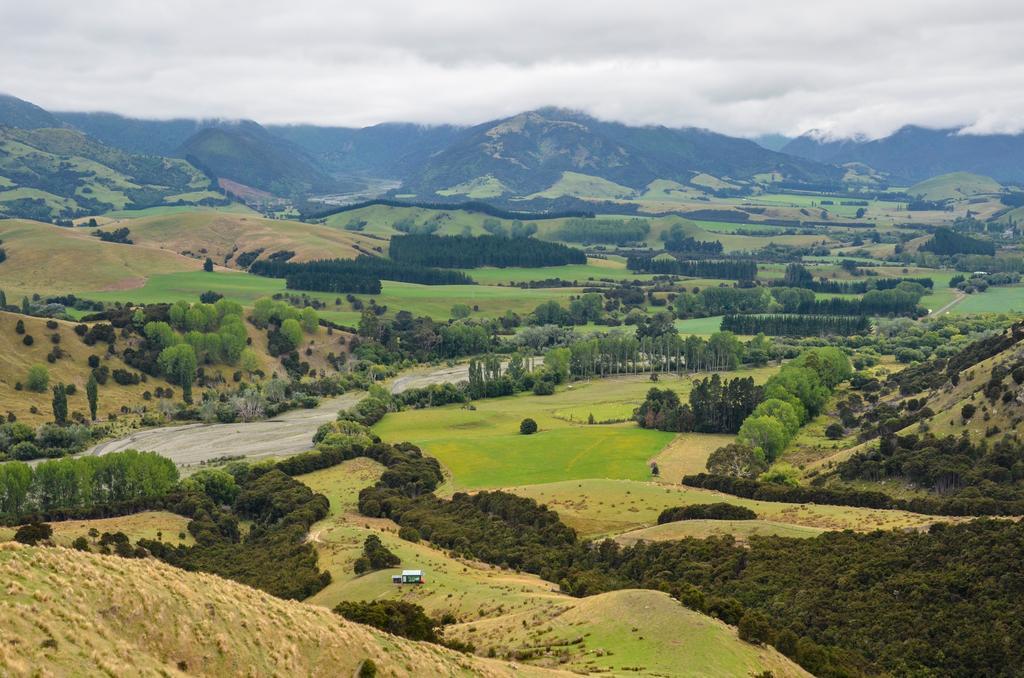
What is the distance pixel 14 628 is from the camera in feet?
135

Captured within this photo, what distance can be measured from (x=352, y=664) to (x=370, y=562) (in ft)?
140

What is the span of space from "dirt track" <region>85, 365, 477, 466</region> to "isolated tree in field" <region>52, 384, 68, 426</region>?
37.4 ft

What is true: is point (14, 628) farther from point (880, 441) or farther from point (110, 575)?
point (880, 441)

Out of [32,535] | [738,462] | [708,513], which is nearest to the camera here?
[32,535]

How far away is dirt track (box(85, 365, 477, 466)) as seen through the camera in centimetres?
15612

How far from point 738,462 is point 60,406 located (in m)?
109

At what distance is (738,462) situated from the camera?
139 meters

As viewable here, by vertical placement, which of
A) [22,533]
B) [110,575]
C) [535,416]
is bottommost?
[535,416]

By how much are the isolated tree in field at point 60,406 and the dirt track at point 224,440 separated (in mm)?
11385

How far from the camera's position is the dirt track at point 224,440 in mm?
156125

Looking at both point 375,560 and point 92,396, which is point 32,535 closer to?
point 375,560

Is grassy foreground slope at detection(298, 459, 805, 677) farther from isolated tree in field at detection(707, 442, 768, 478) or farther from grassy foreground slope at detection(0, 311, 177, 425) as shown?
grassy foreground slope at detection(0, 311, 177, 425)

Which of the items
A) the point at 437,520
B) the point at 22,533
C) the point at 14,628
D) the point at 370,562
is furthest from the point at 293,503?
the point at 14,628

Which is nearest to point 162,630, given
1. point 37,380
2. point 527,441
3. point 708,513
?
point 708,513
